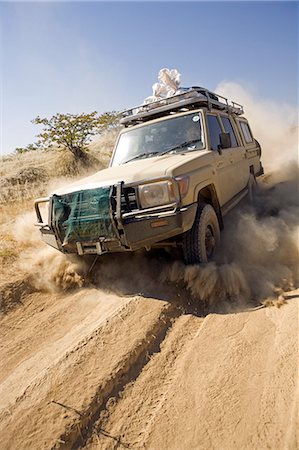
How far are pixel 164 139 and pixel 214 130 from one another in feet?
2.67

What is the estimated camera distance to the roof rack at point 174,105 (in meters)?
4.66

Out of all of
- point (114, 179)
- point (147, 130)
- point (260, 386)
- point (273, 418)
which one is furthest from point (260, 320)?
point (147, 130)

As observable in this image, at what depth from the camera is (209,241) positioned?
3.96 metres

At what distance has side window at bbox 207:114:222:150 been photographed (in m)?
4.46

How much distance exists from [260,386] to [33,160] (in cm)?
1794

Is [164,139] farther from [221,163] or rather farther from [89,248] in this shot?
[89,248]

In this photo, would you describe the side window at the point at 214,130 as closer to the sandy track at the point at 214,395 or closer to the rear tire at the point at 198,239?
the rear tire at the point at 198,239

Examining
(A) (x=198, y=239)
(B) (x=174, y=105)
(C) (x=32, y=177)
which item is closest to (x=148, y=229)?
(A) (x=198, y=239)

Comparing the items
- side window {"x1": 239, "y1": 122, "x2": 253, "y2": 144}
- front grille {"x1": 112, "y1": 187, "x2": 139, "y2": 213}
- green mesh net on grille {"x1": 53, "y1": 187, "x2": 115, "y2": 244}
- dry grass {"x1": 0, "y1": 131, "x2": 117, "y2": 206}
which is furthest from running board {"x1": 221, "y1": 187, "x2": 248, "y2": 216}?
dry grass {"x1": 0, "y1": 131, "x2": 117, "y2": 206}

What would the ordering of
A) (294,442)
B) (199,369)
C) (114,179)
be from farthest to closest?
(114,179) < (199,369) < (294,442)

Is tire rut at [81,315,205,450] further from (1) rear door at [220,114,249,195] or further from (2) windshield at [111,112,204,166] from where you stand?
(1) rear door at [220,114,249,195]

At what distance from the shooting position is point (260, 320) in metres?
2.83

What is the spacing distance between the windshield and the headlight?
1.20m

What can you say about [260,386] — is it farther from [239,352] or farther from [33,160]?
[33,160]
